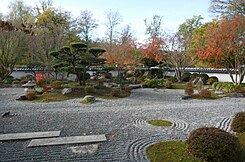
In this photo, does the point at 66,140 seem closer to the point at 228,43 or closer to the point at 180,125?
the point at 180,125

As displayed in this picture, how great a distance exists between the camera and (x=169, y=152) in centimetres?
330

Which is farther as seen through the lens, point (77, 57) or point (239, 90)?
point (77, 57)

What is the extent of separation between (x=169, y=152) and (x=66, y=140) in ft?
6.70

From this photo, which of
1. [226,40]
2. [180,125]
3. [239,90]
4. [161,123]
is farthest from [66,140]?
[226,40]

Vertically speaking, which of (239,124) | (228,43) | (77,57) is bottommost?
(239,124)

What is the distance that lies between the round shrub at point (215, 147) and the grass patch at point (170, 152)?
136mm

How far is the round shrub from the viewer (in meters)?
2.82

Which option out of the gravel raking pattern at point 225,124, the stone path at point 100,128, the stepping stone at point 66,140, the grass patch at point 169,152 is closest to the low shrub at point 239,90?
the stone path at point 100,128

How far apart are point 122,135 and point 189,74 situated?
15539 mm

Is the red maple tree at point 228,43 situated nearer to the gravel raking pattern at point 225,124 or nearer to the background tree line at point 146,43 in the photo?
the background tree line at point 146,43

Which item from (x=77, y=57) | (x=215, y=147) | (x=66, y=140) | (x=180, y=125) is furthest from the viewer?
(x=77, y=57)

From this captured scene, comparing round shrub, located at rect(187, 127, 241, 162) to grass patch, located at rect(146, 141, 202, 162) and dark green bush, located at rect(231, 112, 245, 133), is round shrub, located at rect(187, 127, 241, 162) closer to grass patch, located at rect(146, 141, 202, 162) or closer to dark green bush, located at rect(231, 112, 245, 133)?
grass patch, located at rect(146, 141, 202, 162)

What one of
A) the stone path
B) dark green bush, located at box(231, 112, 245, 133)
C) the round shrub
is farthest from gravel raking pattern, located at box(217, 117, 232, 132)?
the round shrub

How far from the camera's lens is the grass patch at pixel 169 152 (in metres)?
3.05
